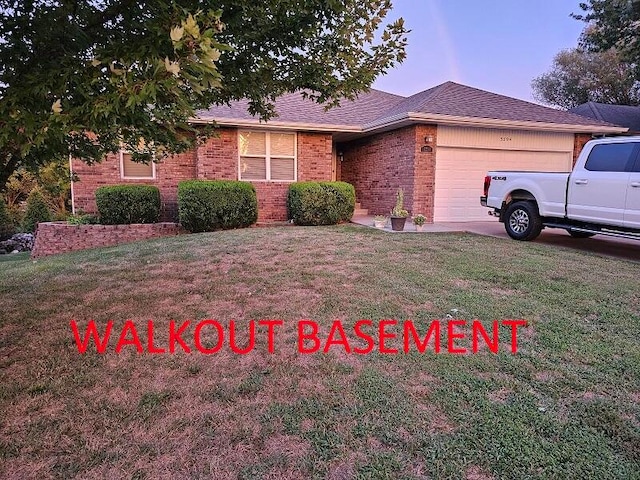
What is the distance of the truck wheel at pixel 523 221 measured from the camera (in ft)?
26.7

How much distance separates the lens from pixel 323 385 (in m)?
2.83

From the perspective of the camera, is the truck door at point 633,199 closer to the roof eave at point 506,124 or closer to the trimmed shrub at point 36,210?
the roof eave at point 506,124

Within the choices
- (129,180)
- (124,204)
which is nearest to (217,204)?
(124,204)

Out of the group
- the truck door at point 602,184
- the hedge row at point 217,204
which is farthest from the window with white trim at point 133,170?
the truck door at point 602,184

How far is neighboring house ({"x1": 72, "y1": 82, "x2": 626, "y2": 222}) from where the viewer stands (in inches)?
442

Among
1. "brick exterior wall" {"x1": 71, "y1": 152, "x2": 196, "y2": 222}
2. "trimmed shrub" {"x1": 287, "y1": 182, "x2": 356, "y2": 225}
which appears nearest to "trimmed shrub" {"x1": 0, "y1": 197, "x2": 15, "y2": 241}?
"brick exterior wall" {"x1": 71, "y1": 152, "x2": 196, "y2": 222}

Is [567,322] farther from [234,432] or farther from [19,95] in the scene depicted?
[19,95]

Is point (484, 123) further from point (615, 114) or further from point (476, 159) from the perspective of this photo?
point (615, 114)

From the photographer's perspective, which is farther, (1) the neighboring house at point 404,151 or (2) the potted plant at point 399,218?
(1) the neighboring house at point 404,151

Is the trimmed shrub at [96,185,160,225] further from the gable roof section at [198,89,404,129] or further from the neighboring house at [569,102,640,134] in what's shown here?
the neighboring house at [569,102,640,134]

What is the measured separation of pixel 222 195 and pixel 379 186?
17.1ft

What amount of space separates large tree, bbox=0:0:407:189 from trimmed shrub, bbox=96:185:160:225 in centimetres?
663

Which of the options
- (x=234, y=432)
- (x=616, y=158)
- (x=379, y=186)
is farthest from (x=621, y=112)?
(x=234, y=432)

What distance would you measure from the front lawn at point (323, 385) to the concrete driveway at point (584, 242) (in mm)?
2517
